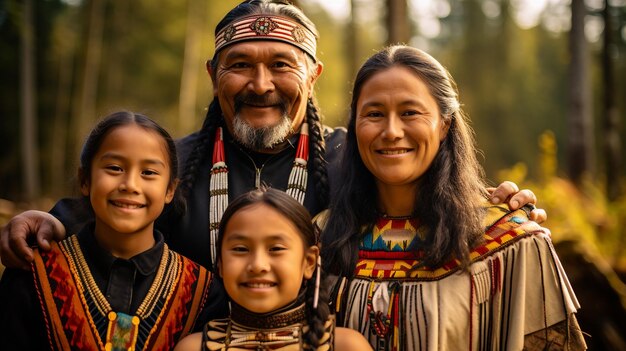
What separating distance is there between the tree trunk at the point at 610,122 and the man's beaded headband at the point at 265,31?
7.51 metres

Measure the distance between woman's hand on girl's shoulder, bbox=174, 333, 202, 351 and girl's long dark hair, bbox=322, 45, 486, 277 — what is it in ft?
2.21

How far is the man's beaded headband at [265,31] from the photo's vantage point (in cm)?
353

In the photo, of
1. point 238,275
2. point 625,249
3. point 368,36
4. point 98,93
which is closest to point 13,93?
point 98,93

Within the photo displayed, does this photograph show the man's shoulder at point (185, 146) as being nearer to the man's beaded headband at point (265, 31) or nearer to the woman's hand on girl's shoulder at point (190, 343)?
the man's beaded headband at point (265, 31)

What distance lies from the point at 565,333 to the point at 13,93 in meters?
18.0

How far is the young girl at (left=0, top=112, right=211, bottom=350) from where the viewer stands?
2504 mm

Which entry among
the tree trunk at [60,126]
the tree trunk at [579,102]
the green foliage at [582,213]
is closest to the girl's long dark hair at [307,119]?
the green foliage at [582,213]

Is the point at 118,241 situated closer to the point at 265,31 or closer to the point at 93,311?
the point at 93,311

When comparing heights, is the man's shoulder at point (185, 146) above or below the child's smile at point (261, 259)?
above

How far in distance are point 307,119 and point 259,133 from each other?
399 millimetres

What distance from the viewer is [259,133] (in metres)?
3.49

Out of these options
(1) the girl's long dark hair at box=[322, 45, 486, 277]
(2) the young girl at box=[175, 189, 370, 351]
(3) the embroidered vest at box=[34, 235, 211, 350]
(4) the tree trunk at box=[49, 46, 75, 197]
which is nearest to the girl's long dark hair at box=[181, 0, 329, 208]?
(1) the girl's long dark hair at box=[322, 45, 486, 277]

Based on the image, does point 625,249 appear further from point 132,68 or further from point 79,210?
point 132,68

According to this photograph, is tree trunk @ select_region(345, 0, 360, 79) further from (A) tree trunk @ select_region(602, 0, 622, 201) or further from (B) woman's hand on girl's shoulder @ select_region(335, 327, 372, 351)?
(B) woman's hand on girl's shoulder @ select_region(335, 327, 372, 351)
